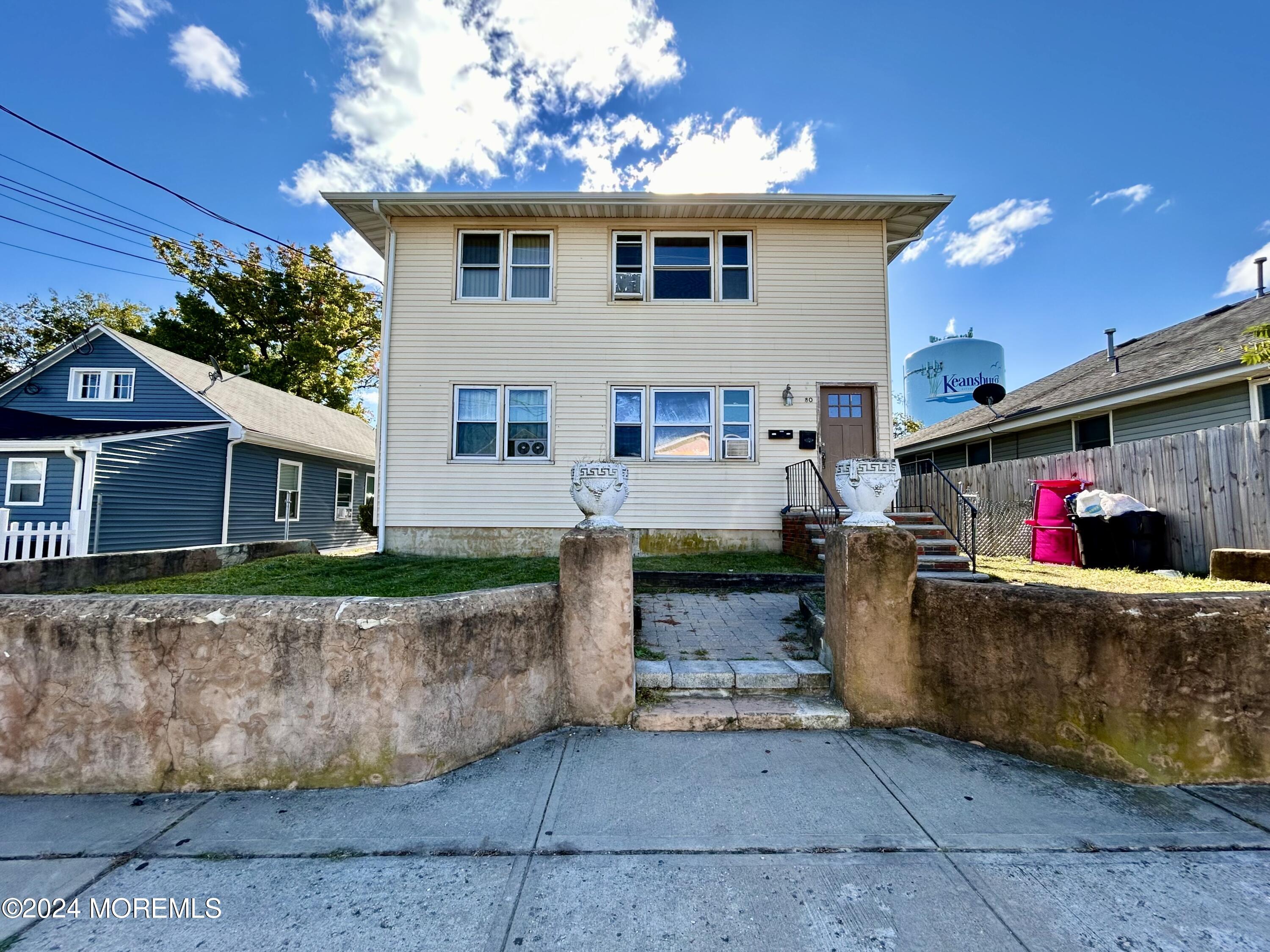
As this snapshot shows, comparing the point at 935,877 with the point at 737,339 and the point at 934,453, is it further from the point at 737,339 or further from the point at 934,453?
the point at 934,453

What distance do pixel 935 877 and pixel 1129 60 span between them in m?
13.0

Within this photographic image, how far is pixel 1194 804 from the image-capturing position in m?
2.68

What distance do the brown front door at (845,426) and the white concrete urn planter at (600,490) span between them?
23.3 feet

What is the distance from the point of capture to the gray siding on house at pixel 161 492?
36.0 ft

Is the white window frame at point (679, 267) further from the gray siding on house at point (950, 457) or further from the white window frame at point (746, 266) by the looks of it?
the gray siding on house at point (950, 457)

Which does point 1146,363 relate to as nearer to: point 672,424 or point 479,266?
point 672,424

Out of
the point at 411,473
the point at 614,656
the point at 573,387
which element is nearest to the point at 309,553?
the point at 411,473

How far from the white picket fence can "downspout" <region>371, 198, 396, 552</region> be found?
14.3 ft

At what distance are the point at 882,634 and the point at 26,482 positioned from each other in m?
16.1

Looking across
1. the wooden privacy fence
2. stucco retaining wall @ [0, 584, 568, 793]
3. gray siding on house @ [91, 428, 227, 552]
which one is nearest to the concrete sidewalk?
stucco retaining wall @ [0, 584, 568, 793]

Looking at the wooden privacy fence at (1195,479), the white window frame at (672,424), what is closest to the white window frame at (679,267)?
the white window frame at (672,424)

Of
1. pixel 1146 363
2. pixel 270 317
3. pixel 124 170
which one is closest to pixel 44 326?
pixel 270 317

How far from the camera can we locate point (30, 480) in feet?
36.2

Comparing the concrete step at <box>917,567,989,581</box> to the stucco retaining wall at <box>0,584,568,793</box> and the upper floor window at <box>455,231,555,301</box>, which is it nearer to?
the stucco retaining wall at <box>0,584,568,793</box>
